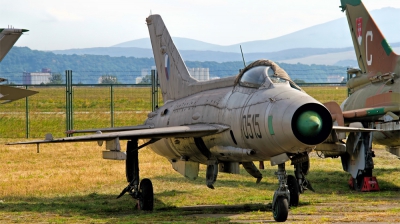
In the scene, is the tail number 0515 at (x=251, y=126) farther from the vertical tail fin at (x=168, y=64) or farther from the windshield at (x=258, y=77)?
the vertical tail fin at (x=168, y=64)

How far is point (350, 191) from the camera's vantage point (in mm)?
17391

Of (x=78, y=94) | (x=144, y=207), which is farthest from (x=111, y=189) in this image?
(x=78, y=94)

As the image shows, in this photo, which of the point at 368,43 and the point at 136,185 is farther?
the point at 368,43

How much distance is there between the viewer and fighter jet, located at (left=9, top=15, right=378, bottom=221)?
36.7ft

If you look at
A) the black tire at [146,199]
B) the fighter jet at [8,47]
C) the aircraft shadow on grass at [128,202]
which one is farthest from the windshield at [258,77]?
the fighter jet at [8,47]

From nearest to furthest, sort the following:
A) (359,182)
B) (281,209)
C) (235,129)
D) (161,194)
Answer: (281,209) < (235,129) < (161,194) < (359,182)

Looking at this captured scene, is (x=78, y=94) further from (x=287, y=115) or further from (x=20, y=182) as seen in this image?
(x=287, y=115)

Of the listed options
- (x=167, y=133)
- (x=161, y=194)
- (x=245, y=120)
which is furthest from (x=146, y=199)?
(x=245, y=120)

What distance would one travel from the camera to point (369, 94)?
61.9ft

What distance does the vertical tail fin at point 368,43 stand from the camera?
1861 centimetres

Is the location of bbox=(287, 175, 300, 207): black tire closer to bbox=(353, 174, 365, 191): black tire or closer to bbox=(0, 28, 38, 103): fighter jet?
bbox=(353, 174, 365, 191): black tire

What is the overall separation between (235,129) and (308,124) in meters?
2.02

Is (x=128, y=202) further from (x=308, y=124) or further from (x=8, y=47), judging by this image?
(x=308, y=124)

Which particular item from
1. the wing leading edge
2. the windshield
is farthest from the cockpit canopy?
the wing leading edge
